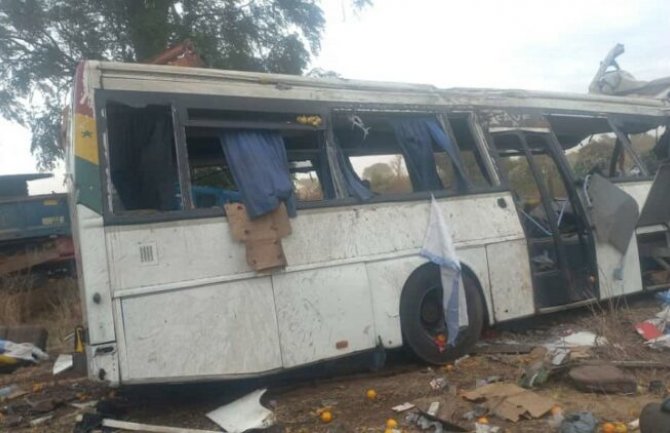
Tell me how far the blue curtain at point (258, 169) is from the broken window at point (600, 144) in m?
3.59

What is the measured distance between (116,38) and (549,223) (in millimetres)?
12514

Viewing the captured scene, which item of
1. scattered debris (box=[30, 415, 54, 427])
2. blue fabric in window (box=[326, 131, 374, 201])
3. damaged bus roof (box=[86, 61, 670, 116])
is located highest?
damaged bus roof (box=[86, 61, 670, 116])

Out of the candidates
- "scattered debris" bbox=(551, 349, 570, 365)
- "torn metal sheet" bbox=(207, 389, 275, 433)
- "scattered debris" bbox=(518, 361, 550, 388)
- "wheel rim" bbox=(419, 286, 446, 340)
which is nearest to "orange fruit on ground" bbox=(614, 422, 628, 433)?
"scattered debris" bbox=(518, 361, 550, 388)

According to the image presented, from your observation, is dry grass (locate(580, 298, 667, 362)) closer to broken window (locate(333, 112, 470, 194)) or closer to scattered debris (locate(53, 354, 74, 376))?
broken window (locate(333, 112, 470, 194))

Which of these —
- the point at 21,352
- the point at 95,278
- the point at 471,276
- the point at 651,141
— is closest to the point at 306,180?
the point at 471,276

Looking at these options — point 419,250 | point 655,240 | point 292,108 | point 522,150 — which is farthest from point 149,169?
point 655,240

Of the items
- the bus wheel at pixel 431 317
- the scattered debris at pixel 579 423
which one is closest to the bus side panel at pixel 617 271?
the bus wheel at pixel 431 317

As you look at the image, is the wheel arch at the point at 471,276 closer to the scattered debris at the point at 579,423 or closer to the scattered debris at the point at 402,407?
the scattered debris at the point at 402,407

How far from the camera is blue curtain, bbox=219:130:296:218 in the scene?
15.1 ft

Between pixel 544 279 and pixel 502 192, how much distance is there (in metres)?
1.01

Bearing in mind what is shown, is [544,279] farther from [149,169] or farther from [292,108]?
[149,169]

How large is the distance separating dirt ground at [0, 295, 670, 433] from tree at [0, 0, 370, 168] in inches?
420

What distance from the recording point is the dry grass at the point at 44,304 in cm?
941

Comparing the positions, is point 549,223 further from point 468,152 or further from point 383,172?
point 383,172
